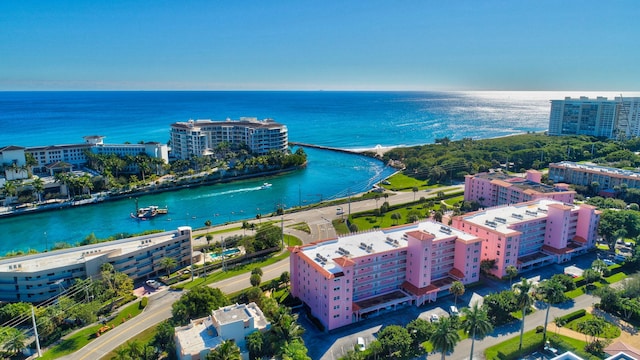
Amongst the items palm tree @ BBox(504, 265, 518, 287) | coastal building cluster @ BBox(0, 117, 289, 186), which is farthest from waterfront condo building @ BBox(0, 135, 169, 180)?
palm tree @ BBox(504, 265, 518, 287)

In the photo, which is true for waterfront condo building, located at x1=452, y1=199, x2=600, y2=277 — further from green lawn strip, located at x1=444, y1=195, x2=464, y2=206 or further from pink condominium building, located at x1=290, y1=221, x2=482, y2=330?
green lawn strip, located at x1=444, y1=195, x2=464, y2=206

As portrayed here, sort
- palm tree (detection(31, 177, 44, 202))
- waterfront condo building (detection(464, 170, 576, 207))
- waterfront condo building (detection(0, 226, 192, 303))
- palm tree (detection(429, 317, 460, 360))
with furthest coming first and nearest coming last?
palm tree (detection(31, 177, 44, 202)) → waterfront condo building (detection(464, 170, 576, 207)) → waterfront condo building (detection(0, 226, 192, 303)) → palm tree (detection(429, 317, 460, 360))

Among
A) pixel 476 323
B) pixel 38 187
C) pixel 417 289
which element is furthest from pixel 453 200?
Answer: pixel 38 187

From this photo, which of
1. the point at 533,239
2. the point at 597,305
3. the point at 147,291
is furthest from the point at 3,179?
the point at 597,305

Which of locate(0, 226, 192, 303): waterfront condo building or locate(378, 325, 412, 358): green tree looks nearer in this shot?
locate(378, 325, 412, 358): green tree

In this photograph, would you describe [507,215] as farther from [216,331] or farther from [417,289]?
[216,331]

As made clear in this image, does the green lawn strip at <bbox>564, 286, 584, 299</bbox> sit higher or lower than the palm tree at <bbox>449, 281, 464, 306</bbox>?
lower

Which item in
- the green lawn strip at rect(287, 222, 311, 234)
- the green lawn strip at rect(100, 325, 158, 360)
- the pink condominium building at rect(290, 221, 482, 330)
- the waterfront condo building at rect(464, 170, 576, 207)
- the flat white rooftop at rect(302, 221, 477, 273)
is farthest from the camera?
the waterfront condo building at rect(464, 170, 576, 207)

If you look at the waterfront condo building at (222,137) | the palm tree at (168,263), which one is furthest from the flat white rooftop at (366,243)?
the waterfront condo building at (222,137)
